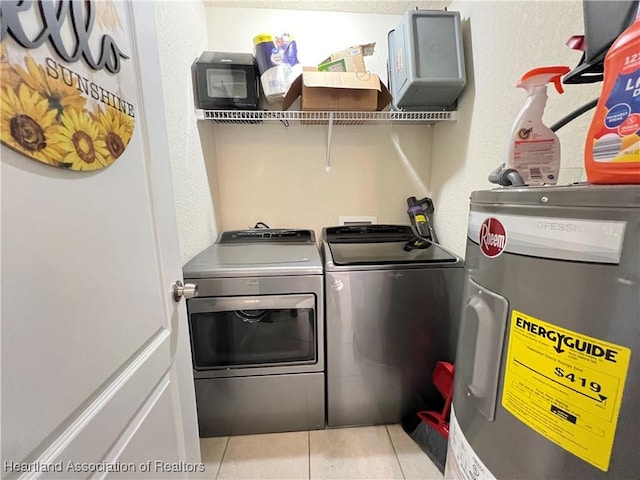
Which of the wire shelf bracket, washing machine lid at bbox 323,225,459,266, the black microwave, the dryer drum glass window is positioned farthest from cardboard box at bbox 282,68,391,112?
the dryer drum glass window

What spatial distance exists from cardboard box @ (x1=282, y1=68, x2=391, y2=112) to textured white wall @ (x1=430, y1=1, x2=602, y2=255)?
448 millimetres

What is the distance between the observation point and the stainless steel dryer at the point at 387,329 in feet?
4.17

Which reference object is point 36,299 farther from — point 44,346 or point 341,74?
point 341,74

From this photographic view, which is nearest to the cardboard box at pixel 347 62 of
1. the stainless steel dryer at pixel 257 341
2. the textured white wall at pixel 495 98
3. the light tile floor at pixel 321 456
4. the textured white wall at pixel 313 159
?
the textured white wall at pixel 313 159

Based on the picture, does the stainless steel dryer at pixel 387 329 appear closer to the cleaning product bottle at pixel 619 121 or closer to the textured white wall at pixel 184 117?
the textured white wall at pixel 184 117

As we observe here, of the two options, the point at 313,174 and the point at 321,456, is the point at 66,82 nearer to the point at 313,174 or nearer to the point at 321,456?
the point at 313,174

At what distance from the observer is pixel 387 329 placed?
51.8 inches

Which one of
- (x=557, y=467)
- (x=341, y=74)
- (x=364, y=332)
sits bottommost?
(x=364, y=332)

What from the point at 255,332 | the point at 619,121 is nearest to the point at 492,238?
the point at 619,121

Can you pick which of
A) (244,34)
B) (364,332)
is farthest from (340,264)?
(244,34)

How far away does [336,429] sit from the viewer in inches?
56.1

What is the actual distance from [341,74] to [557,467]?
5.07 ft

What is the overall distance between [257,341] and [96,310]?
893 mm

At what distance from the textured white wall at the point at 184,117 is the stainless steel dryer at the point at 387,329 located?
0.70 metres
